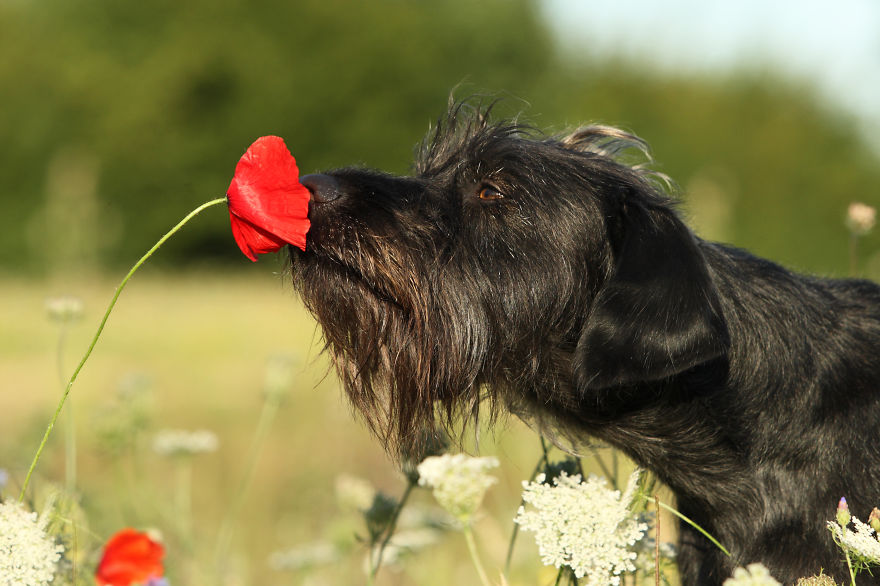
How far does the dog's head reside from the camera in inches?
111

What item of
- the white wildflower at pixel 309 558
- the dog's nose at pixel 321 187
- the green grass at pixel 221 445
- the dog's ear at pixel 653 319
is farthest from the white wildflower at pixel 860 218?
the white wildflower at pixel 309 558

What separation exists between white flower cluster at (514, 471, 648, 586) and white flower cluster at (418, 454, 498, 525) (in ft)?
0.51

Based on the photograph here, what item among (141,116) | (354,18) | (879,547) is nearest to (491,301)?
(879,547)

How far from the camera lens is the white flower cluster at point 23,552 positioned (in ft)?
6.74

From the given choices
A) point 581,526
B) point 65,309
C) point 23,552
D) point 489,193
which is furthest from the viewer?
point 489,193

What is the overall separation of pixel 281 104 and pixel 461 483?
89.8 ft

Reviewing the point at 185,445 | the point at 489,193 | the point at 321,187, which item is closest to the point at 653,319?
the point at 489,193

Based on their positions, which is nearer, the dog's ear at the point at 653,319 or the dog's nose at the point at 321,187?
the dog's ear at the point at 653,319

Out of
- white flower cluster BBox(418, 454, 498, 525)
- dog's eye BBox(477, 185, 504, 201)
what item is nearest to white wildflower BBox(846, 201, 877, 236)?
dog's eye BBox(477, 185, 504, 201)

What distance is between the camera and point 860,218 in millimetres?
3309

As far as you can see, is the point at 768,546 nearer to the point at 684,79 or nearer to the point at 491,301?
the point at 491,301

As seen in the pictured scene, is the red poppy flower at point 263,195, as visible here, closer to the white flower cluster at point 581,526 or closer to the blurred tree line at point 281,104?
the white flower cluster at point 581,526

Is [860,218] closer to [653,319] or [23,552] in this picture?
[653,319]

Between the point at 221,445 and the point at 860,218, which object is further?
the point at 221,445
